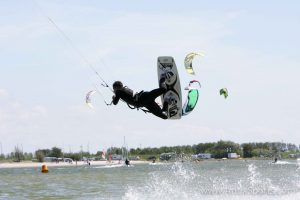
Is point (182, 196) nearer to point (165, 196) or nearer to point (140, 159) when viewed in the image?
point (165, 196)

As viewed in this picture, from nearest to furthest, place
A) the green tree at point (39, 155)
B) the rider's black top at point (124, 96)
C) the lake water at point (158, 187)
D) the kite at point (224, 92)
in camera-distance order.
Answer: the rider's black top at point (124, 96) < the kite at point (224, 92) < the lake water at point (158, 187) < the green tree at point (39, 155)

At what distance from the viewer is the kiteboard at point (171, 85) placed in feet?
47.9

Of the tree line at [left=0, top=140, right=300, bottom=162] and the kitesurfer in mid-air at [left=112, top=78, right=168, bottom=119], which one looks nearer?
the kitesurfer in mid-air at [left=112, top=78, right=168, bottom=119]

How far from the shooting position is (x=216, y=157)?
160 m

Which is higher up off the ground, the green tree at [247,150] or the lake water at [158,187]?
the green tree at [247,150]

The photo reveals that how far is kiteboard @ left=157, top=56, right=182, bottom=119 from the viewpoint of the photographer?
1460 cm

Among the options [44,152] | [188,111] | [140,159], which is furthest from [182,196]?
[44,152]

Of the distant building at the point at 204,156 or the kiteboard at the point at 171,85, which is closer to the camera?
the kiteboard at the point at 171,85

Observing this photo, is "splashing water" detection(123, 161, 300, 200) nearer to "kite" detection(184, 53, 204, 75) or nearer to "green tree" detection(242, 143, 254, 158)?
"kite" detection(184, 53, 204, 75)

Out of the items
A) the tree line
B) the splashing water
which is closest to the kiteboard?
the splashing water

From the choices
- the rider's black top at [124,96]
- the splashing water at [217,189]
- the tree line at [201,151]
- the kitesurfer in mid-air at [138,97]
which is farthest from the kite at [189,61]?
the tree line at [201,151]

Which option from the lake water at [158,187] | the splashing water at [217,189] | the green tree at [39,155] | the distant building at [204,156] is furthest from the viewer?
the distant building at [204,156]

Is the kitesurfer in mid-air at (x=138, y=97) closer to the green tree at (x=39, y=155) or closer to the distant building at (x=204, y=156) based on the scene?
the green tree at (x=39, y=155)

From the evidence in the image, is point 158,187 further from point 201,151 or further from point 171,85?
point 201,151
